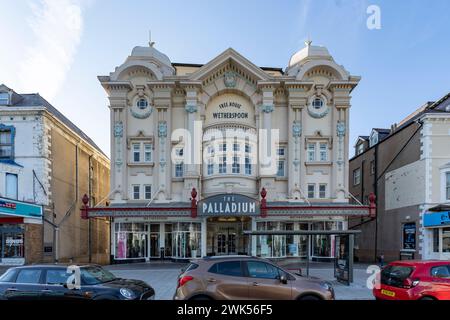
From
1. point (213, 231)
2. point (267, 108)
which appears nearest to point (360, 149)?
point (267, 108)

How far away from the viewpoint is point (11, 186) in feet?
71.5

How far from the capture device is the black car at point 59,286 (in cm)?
782

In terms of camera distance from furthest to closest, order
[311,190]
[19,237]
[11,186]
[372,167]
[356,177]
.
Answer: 1. [356,177]
2. [372,167]
3. [311,190]
4. [11,186]
5. [19,237]

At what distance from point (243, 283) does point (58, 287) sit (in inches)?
180

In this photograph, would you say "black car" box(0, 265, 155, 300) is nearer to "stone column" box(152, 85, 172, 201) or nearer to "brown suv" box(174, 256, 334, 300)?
"brown suv" box(174, 256, 334, 300)

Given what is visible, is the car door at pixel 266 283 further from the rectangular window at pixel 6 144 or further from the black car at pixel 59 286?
the rectangular window at pixel 6 144

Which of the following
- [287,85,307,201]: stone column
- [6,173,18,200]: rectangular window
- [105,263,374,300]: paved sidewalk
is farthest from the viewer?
[287,85,307,201]: stone column

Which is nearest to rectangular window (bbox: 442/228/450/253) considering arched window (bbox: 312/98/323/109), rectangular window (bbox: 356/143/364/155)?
arched window (bbox: 312/98/323/109)

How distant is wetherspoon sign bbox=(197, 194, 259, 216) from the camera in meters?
20.4

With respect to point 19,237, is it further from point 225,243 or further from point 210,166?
point 225,243

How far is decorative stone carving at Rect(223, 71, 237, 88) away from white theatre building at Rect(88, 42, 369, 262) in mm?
79

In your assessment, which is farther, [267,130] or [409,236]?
[267,130]

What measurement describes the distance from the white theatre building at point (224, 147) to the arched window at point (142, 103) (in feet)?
0.24
